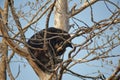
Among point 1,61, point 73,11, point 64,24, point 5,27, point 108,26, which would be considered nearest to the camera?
point 108,26

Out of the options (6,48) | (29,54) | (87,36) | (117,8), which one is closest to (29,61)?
(29,54)

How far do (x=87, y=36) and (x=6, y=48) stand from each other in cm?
129

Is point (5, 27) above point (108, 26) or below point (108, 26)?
above

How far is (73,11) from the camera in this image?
16.4 feet

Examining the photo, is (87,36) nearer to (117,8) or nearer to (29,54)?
(117,8)

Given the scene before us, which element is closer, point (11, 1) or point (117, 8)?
point (117, 8)

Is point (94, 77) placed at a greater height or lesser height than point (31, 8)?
lesser

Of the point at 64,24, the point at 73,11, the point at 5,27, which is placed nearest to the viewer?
the point at 5,27

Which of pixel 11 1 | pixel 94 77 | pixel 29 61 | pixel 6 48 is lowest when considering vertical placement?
pixel 94 77

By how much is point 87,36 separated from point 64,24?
5.06 ft

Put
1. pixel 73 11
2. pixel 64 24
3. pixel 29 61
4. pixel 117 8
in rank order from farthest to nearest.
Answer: pixel 73 11 < pixel 64 24 < pixel 29 61 < pixel 117 8

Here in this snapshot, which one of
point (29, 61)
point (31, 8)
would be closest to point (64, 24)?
point (31, 8)

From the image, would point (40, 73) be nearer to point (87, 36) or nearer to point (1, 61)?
point (1, 61)

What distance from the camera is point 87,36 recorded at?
2938 millimetres
